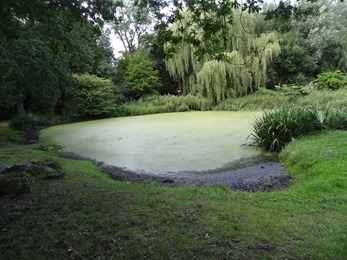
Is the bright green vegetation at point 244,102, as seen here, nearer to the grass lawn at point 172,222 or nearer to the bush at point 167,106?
the bush at point 167,106

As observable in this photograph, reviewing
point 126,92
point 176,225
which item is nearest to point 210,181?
point 176,225

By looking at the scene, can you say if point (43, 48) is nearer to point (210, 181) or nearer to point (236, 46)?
point (210, 181)

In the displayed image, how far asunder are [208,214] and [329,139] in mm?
3131

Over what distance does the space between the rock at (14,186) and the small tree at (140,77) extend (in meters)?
13.4

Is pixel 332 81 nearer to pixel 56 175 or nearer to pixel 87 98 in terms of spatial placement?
pixel 87 98

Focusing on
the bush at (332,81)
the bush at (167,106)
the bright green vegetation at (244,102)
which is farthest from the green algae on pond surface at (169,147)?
the bush at (332,81)

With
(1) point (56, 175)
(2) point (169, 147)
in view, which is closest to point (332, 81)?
(2) point (169, 147)

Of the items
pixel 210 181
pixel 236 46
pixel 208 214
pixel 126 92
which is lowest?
pixel 210 181

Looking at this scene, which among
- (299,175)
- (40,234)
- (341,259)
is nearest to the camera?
(341,259)

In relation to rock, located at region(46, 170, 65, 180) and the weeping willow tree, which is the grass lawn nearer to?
rock, located at region(46, 170, 65, 180)

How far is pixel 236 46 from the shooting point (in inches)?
468

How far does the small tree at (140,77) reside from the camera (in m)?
15.8

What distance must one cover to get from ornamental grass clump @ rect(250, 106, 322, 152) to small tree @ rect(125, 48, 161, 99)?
11308 millimetres

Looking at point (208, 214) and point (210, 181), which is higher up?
point (208, 214)
